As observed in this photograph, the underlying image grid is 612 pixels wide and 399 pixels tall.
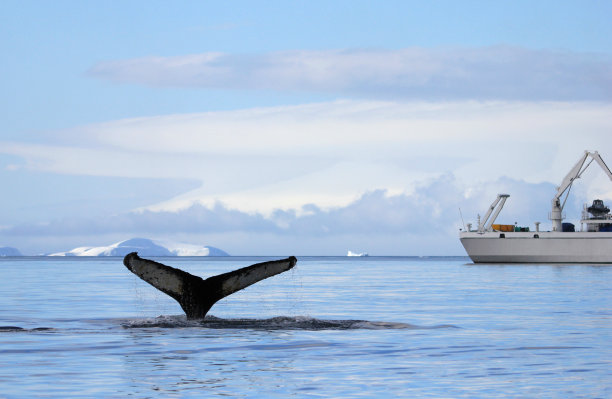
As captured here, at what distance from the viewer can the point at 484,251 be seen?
15412 cm

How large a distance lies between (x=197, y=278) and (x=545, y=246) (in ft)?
426

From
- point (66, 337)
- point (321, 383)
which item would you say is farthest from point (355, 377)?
point (66, 337)

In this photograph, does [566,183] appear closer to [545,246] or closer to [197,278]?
[545,246]

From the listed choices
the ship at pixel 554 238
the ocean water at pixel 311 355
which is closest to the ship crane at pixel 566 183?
the ship at pixel 554 238

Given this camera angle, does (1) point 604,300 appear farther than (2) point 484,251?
No

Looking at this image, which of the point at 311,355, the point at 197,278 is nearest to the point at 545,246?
the point at 197,278

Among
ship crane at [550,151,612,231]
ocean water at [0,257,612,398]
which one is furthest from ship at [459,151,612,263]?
ocean water at [0,257,612,398]

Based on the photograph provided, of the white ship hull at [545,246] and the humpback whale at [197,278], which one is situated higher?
the white ship hull at [545,246]

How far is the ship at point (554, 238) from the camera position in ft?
487

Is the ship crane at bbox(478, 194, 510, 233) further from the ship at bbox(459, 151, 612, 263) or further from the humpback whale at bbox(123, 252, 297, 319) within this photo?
the humpback whale at bbox(123, 252, 297, 319)

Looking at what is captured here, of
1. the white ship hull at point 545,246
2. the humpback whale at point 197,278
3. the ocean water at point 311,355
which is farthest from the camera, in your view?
the white ship hull at point 545,246

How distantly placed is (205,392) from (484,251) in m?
142

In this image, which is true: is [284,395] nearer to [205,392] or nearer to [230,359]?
[205,392]

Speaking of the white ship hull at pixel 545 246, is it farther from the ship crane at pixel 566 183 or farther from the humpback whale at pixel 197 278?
the humpback whale at pixel 197 278
